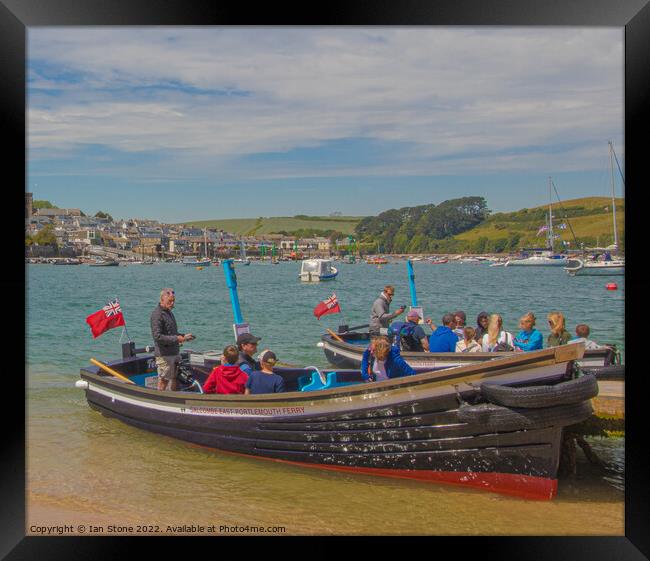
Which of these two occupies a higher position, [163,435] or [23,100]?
[23,100]

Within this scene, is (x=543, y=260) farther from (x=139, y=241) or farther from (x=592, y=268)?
(x=139, y=241)

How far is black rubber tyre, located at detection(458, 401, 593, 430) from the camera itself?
18.4ft

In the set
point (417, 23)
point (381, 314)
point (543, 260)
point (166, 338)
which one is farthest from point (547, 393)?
point (543, 260)

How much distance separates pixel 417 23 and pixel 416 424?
3.52 metres

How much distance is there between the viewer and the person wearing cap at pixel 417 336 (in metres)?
9.49

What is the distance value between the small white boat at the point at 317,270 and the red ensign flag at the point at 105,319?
37340 millimetres

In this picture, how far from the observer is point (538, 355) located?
18.1ft

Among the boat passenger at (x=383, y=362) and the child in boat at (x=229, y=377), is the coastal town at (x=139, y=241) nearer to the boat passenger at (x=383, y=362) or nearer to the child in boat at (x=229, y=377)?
the child in boat at (x=229, y=377)

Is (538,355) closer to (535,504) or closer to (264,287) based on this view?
(535,504)

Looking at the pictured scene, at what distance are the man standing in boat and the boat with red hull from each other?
8.8 inches

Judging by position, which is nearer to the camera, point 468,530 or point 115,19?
point 115,19

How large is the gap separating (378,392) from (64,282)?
5073cm

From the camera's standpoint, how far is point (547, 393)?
5.52 m

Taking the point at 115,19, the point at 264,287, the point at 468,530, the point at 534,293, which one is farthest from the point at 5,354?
the point at 264,287
